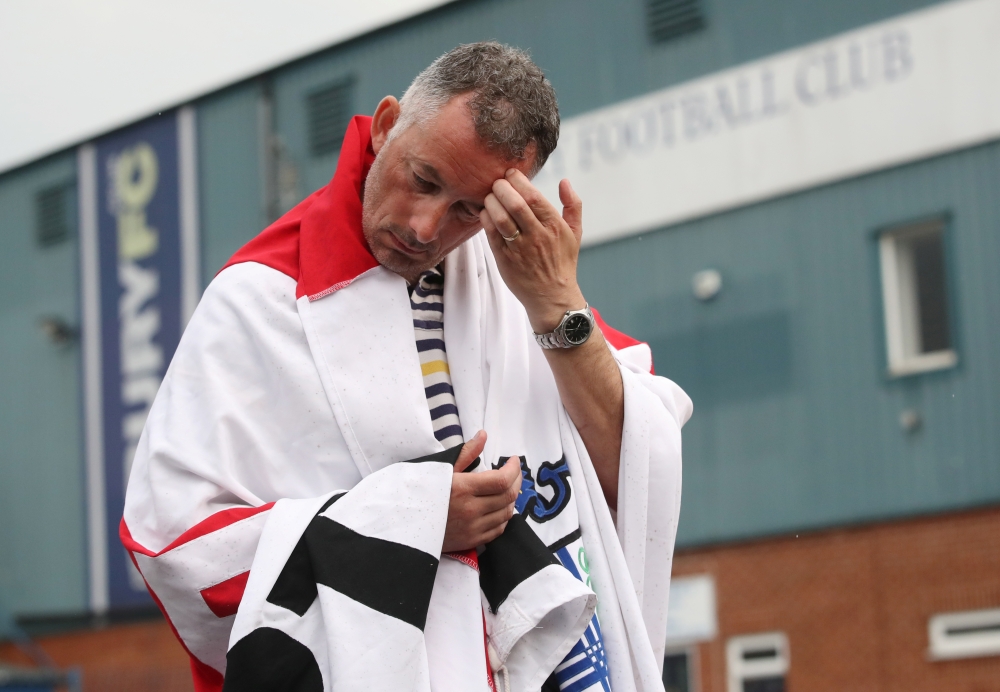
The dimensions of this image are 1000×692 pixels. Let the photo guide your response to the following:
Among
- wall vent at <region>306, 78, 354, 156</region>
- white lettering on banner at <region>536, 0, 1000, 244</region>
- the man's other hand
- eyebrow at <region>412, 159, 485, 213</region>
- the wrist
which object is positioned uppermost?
wall vent at <region>306, 78, 354, 156</region>

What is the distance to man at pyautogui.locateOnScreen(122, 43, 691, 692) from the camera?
5.92ft

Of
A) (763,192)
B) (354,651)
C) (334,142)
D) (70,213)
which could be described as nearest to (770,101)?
(763,192)

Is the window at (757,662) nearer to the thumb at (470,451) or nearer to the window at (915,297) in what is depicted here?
the window at (915,297)

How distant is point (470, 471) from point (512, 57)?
76cm

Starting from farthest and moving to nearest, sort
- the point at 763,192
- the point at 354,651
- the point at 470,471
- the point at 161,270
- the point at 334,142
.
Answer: the point at 161,270, the point at 334,142, the point at 763,192, the point at 470,471, the point at 354,651

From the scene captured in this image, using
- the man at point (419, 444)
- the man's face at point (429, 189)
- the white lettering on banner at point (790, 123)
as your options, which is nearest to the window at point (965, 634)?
the white lettering on banner at point (790, 123)

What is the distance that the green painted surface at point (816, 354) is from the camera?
453 inches

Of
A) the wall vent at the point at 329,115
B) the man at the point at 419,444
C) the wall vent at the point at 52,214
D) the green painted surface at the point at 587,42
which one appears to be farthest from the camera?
the wall vent at the point at 52,214

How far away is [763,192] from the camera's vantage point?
12.8 meters

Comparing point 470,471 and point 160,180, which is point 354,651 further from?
point 160,180

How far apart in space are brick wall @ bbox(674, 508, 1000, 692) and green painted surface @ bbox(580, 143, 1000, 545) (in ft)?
0.82

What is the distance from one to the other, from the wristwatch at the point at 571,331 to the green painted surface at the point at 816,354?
10293 millimetres

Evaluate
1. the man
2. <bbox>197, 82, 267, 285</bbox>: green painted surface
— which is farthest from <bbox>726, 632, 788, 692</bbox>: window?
the man

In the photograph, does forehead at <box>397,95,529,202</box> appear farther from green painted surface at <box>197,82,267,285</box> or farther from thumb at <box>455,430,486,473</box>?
green painted surface at <box>197,82,267,285</box>
